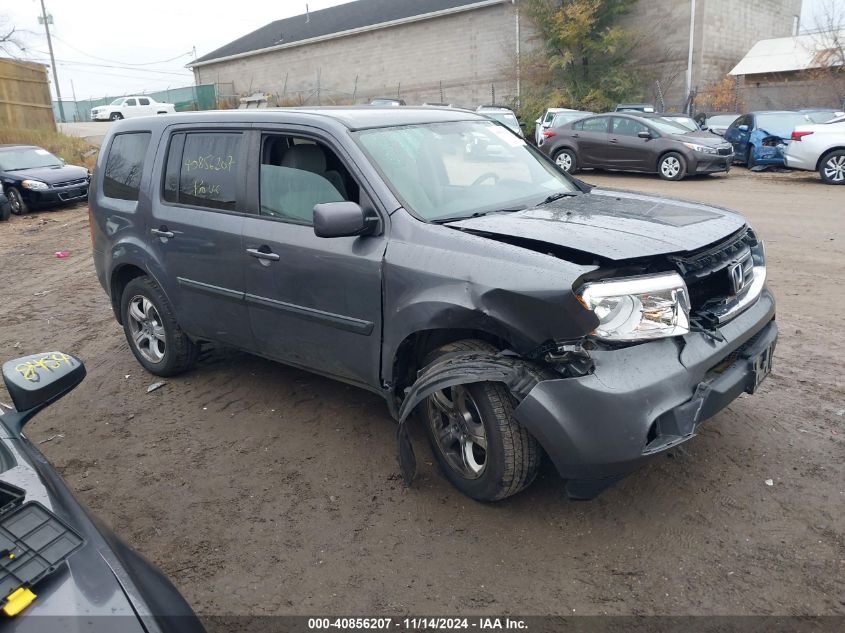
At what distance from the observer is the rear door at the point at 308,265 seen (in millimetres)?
3715

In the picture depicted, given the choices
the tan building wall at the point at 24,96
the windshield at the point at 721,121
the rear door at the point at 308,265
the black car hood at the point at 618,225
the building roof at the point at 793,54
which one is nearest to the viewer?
the black car hood at the point at 618,225

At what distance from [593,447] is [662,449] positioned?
30 centimetres

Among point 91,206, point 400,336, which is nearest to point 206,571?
point 400,336

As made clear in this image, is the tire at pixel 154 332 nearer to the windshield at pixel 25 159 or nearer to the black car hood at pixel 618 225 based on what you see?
the black car hood at pixel 618 225

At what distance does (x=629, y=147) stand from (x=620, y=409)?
1457 cm

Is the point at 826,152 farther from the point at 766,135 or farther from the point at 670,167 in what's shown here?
the point at 670,167

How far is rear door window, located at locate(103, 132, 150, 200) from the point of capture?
5117 millimetres

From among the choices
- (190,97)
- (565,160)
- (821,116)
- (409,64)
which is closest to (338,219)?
(565,160)

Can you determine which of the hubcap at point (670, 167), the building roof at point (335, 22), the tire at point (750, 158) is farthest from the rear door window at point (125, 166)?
the building roof at point (335, 22)

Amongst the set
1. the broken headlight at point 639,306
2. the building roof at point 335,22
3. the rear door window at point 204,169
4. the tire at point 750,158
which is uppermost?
the building roof at point 335,22

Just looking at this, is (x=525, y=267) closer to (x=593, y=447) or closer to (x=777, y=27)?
(x=593, y=447)

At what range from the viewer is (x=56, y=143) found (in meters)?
23.8

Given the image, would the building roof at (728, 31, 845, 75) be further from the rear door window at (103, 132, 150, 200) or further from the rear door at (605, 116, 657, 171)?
the rear door window at (103, 132, 150, 200)

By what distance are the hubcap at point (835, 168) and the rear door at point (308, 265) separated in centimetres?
1309
